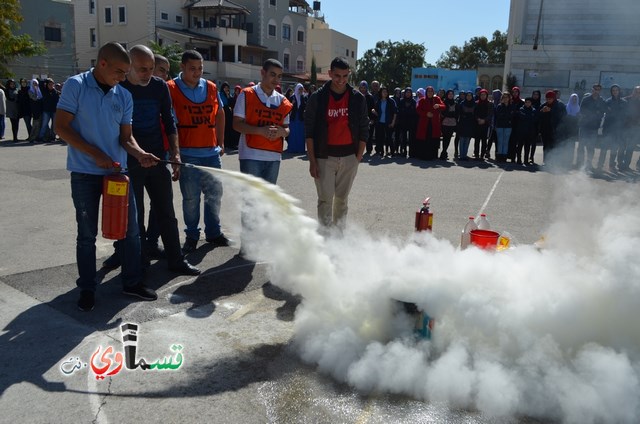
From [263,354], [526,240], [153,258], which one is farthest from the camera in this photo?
[526,240]

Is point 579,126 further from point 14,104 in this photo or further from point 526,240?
point 14,104

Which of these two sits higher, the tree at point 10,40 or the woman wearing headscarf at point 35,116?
the tree at point 10,40

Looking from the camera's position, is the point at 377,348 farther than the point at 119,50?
No

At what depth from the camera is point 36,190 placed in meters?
8.71

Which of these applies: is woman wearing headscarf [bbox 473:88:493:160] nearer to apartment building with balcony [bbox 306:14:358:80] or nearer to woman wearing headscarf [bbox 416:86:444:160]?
woman wearing headscarf [bbox 416:86:444:160]

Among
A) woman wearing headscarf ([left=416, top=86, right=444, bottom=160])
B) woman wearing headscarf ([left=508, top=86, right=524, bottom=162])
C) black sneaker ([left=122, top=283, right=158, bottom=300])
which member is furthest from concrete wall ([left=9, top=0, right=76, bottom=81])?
black sneaker ([left=122, top=283, right=158, bottom=300])

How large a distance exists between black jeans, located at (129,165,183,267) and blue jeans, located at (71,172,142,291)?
471mm

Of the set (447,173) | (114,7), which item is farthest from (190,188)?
(114,7)

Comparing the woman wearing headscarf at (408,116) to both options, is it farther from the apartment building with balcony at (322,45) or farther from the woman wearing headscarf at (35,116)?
the apartment building with balcony at (322,45)

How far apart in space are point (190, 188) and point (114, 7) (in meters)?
51.8

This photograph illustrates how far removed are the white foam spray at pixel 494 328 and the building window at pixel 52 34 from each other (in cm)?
5021

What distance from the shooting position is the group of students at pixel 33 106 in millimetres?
15695

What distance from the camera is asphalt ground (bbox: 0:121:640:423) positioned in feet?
9.37

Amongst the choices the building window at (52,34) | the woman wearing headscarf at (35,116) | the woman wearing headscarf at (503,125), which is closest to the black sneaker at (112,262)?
the woman wearing headscarf at (503,125)
